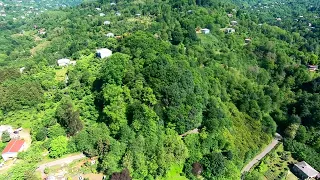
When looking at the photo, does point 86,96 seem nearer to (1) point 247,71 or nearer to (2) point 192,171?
(2) point 192,171

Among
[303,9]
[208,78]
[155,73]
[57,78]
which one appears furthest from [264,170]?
[303,9]

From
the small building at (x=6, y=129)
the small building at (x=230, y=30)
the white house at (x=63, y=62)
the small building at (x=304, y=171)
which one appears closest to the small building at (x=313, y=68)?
the small building at (x=230, y=30)

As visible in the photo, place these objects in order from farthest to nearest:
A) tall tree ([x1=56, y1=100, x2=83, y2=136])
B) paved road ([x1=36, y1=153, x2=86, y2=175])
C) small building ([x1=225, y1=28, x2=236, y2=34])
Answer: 1. small building ([x1=225, y1=28, x2=236, y2=34])
2. tall tree ([x1=56, y1=100, x2=83, y2=136])
3. paved road ([x1=36, y1=153, x2=86, y2=175])

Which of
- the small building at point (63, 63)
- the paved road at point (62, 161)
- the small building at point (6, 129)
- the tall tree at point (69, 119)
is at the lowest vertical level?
the small building at point (63, 63)

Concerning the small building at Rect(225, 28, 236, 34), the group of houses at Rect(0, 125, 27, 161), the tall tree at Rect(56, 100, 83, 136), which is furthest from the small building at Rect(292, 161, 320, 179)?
the small building at Rect(225, 28, 236, 34)

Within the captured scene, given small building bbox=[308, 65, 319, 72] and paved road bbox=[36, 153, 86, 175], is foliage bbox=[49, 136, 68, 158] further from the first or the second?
small building bbox=[308, 65, 319, 72]

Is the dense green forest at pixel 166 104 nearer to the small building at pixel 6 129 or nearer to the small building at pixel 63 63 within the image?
the small building at pixel 6 129
